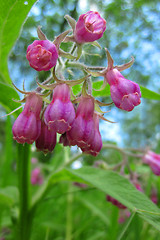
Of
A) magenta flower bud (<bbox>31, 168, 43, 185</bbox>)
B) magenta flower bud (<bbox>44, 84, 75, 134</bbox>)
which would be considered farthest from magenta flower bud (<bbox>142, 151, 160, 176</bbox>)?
magenta flower bud (<bbox>31, 168, 43, 185</bbox>)

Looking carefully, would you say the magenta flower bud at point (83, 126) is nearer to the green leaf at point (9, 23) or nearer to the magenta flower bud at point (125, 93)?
the magenta flower bud at point (125, 93)

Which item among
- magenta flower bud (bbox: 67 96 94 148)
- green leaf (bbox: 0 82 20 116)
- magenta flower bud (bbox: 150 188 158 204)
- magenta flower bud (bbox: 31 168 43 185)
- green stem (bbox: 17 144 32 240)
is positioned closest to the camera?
magenta flower bud (bbox: 67 96 94 148)

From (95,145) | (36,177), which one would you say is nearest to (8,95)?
(95,145)

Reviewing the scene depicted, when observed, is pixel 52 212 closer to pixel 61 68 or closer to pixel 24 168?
pixel 24 168

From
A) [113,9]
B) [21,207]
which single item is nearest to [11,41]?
[21,207]

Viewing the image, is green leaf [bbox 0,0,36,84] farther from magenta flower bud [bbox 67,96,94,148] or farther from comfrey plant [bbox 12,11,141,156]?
magenta flower bud [bbox 67,96,94,148]

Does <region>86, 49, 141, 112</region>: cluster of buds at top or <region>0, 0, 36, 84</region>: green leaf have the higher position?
<region>0, 0, 36, 84</region>: green leaf

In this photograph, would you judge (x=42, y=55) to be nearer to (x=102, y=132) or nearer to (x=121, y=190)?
(x=121, y=190)
